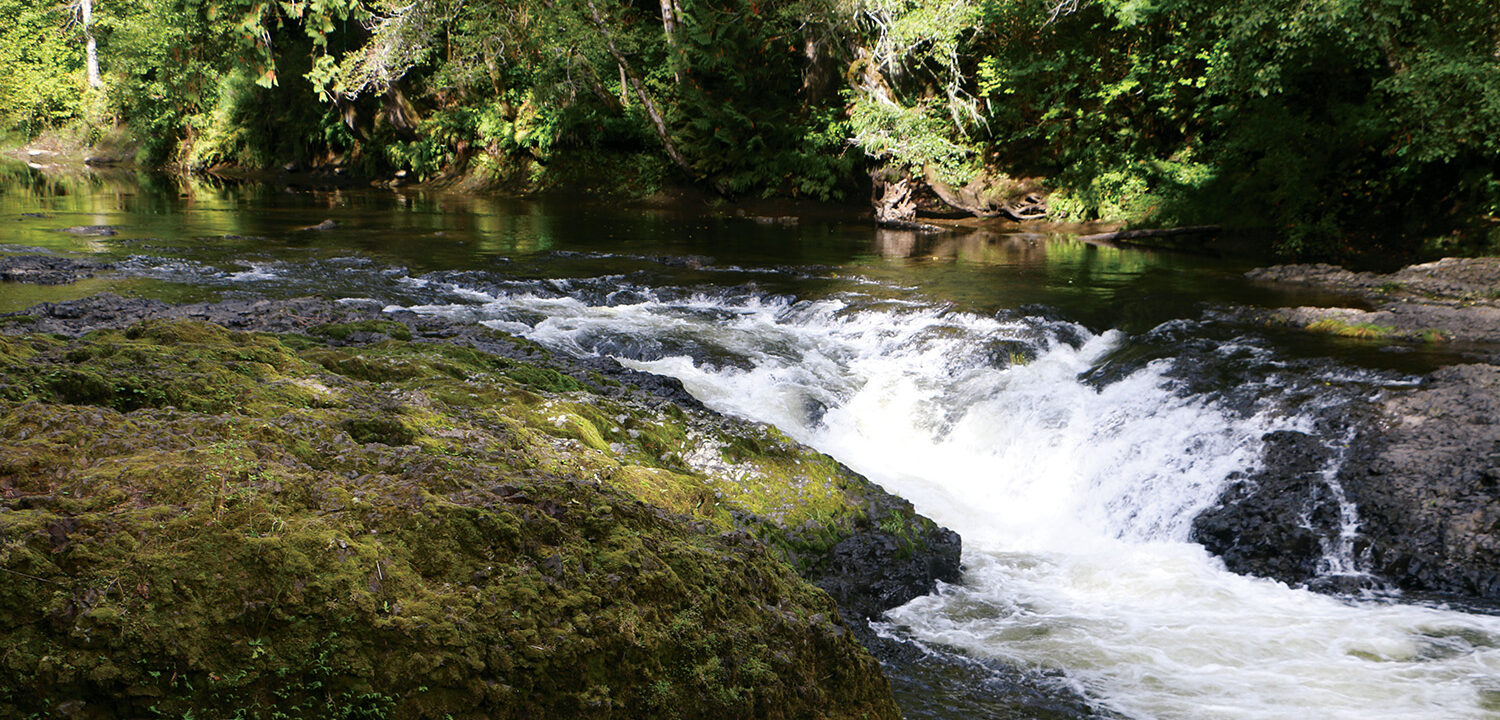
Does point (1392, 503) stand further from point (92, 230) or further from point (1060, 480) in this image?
point (92, 230)

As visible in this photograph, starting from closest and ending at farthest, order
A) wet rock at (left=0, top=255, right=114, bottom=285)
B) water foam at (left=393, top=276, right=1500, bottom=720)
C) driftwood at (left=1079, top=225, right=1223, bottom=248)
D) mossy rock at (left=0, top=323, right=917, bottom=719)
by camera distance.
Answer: mossy rock at (left=0, top=323, right=917, bottom=719), water foam at (left=393, top=276, right=1500, bottom=720), wet rock at (left=0, top=255, right=114, bottom=285), driftwood at (left=1079, top=225, right=1223, bottom=248)

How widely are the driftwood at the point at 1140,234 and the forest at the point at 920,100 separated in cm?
45

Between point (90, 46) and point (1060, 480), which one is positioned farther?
point (90, 46)

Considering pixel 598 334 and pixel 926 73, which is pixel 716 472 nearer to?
pixel 598 334

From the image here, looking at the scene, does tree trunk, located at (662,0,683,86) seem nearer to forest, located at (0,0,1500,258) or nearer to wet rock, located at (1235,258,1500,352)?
forest, located at (0,0,1500,258)

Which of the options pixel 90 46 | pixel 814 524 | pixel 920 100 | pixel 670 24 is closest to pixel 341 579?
pixel 814 524

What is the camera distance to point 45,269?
39.7ft

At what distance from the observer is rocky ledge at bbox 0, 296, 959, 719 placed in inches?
81.3

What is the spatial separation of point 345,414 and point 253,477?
1.22m

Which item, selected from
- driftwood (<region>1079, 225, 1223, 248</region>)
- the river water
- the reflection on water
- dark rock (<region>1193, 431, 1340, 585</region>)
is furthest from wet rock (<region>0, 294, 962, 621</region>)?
driftwood (<region>1079, 225, 1223, 248</region>)

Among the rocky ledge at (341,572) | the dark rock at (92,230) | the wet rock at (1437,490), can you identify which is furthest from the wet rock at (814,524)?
the dark rock at (92,230)

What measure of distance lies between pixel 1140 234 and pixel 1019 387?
34.7 feet

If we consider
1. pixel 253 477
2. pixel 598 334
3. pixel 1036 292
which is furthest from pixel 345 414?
pixel 1036 292

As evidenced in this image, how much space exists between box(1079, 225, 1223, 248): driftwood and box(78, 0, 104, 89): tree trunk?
43.3 metres
